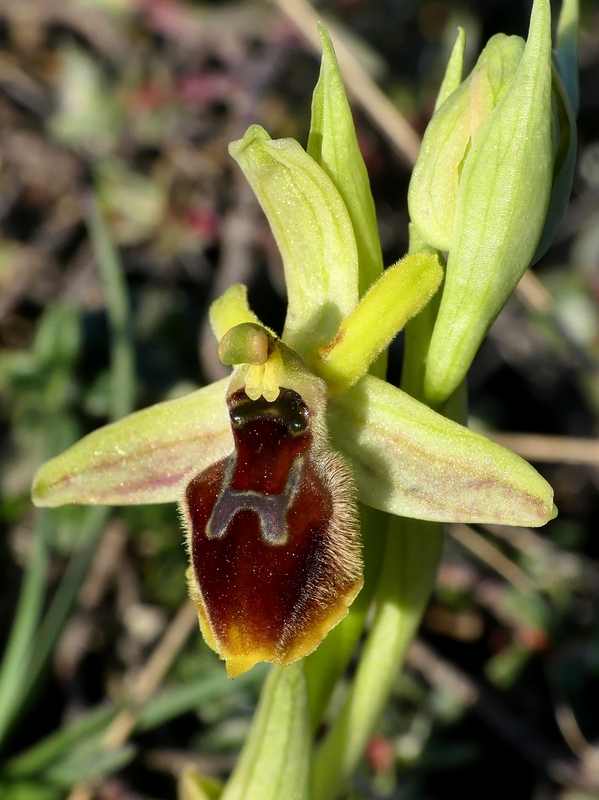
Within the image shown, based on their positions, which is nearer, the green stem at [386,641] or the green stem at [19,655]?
the green stem at [386,641]

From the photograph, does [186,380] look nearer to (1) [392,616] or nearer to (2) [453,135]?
(1) [392,616]

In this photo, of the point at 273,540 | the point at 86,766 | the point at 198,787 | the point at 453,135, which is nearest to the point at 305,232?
the point at 453,135

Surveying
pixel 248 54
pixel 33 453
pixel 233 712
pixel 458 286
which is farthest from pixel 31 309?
pixel 458 286

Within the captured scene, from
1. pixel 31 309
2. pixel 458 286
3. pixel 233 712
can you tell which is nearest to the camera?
pixel 458 286

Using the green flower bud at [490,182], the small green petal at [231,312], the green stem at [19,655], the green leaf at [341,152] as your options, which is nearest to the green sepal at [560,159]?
the green flower bud at [490,182]

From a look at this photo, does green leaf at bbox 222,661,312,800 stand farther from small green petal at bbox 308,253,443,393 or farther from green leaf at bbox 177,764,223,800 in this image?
small green petal at bbox 308,253,443,393

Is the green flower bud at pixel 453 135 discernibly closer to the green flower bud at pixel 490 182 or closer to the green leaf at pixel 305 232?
the green flower bud at pixel 490 182

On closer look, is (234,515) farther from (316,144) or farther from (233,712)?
(233,712)
